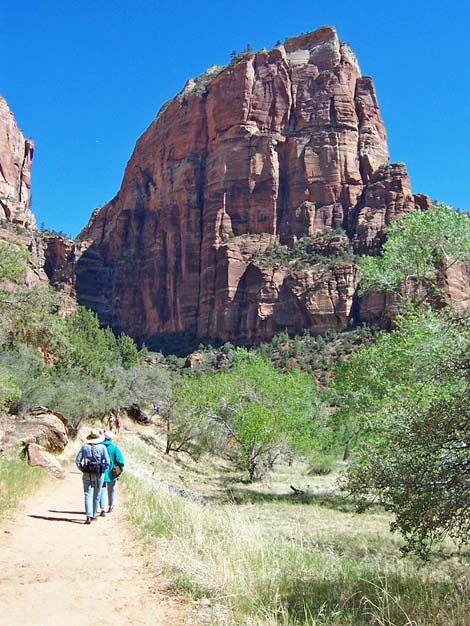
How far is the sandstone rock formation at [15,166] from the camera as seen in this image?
315ft

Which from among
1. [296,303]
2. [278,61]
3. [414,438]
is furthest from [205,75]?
[414,438]

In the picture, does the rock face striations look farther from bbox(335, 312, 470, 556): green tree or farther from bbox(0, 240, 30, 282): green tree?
bbox(335, 312, 470, 556): green tree

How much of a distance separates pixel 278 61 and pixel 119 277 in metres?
48.0

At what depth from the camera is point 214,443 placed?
32.2 m

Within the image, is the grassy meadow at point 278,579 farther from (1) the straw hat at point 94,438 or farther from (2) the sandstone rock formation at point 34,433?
(2) the sandstone rock formation at point 34,433

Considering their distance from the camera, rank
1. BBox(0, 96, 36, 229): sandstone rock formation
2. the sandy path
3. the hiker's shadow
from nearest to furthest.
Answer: the sandy path, the hiker's shadow, BBox(0, 96, 36, 229): sandstone rock formation

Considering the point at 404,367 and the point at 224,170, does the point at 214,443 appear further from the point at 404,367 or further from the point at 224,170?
the point at 224,170

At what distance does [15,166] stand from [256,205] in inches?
1900

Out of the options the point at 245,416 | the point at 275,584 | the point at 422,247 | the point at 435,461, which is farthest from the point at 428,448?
the point at 245,416

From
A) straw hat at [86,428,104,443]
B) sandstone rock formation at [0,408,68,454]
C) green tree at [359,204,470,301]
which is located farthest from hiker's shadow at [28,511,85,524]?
green tree at [359,204,470,301]

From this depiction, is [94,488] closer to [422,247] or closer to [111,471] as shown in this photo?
[111,471]

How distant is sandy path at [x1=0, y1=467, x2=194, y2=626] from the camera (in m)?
4.71

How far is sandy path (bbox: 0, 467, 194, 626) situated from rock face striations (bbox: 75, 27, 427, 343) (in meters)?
69.1

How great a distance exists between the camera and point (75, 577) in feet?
19.0
